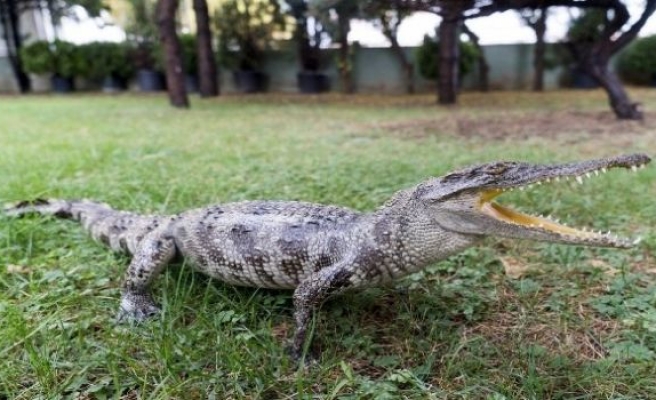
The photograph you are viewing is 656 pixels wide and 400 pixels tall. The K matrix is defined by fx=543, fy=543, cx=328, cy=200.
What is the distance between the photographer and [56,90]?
18.0 meters

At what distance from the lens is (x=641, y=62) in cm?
1490

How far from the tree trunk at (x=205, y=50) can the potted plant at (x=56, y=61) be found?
Result: 6.08 m

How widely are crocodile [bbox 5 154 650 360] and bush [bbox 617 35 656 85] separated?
50.3ft

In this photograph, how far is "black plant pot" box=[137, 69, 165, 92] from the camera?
17516 mm

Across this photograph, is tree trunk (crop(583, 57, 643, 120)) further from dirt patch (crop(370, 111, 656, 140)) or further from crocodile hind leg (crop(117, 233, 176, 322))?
crocodile hind leg (crop(117, 233, 176, 322))

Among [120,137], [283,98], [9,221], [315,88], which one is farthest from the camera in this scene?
[315,88]

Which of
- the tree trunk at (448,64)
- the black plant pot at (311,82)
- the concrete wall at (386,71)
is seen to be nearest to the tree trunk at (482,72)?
the concrete wall at (386,71)

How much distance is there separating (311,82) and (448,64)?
18.6 ft

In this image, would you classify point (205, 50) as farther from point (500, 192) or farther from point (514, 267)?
point (500, 192)

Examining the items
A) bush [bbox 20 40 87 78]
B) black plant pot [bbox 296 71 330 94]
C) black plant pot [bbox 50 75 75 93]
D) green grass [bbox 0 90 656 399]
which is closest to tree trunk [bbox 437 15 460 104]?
black plant pot [bbox 296 71 330 94]

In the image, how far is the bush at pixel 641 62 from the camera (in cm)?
1483

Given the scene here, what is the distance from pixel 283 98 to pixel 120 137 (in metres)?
7.64

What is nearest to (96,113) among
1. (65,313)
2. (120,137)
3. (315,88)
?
(120,137)

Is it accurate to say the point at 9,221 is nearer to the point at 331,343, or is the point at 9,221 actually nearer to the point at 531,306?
the point at 331,343
